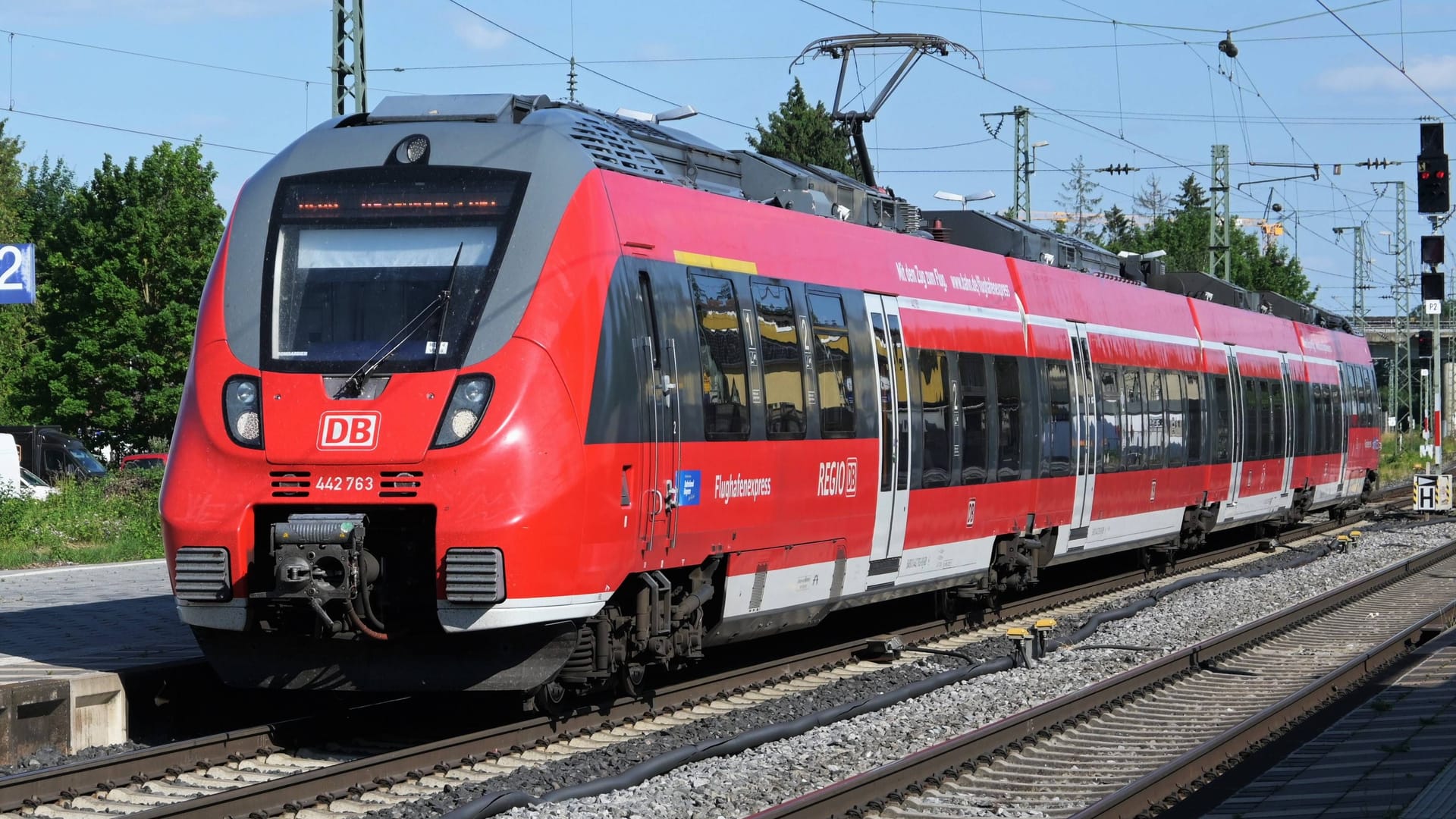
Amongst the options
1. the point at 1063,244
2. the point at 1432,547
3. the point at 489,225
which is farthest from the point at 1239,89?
the point at 489,225

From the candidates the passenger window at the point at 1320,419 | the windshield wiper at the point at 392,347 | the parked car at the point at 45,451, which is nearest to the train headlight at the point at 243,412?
the windshield wiper at the point at 392,347

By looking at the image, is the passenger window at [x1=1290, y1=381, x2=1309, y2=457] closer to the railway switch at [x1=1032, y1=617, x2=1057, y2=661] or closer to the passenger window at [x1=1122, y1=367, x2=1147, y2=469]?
the passenger window at [x1=1122, y1=367, x2=1147, y2=469]

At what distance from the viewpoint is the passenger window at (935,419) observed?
14.2 metres

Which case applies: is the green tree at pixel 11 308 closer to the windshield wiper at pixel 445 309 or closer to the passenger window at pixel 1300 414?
the passenger window at pixel 1300 414

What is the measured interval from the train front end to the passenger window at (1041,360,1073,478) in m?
8.25

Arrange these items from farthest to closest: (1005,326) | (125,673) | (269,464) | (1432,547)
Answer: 1. (1432,547)
2. (1005,326)
3. (125,673)
4. (269,464)

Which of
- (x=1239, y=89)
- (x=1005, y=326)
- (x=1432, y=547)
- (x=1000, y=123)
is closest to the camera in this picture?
(x=1005, y=326)

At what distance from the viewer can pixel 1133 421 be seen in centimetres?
1991

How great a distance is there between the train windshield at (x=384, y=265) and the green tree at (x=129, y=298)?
35.4 meters

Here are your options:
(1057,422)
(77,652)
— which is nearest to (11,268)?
(77,652)

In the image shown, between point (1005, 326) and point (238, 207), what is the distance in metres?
8.23

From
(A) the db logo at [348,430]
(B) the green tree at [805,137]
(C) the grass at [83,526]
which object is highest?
(B) the green tree at [805,137]

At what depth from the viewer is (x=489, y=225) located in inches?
387

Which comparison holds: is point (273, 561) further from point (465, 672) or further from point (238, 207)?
point (238, 207)
